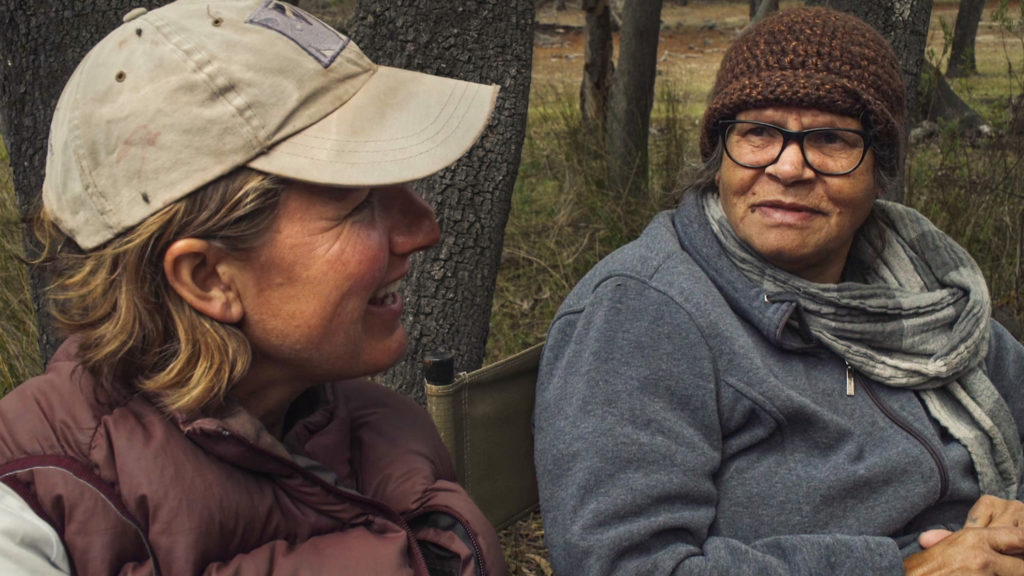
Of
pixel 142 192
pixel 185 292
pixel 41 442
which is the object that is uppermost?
pixel 142 192

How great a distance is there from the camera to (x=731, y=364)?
1.95 m

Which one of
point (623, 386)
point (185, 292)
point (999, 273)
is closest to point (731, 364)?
point (623, 386)

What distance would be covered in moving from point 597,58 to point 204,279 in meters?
6.02

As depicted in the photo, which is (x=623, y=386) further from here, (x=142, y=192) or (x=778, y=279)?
(x=142, y=192)

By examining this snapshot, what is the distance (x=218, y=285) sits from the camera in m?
1.42

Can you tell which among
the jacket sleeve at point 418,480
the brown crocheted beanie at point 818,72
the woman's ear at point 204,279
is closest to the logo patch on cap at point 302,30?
the woman's ear at point 204,279

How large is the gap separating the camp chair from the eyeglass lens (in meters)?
0.63

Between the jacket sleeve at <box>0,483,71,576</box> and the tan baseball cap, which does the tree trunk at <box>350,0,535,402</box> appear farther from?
the jacket sleeve at <box>0,483,71,576</box>

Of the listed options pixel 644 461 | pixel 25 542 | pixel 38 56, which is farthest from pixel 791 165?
pixel 38 56

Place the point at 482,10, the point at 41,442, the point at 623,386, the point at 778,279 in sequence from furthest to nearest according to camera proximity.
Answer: the point at 482,10 < the point at 778,279 < the point at 623,386 < the point at 41,442

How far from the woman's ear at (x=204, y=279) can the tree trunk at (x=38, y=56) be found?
1.24m

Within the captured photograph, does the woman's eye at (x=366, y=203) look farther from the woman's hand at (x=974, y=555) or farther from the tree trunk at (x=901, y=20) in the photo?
the tree trunk at (x=901, y=20)

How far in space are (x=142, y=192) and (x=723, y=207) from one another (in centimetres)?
134

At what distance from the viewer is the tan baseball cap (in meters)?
1.32
